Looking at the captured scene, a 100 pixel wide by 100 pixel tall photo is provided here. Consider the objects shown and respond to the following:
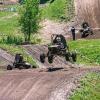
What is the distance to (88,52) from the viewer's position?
48.8 meters

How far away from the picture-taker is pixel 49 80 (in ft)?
92.7

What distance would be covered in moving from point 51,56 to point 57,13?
40104mm

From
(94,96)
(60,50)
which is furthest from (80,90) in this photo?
(60,50)

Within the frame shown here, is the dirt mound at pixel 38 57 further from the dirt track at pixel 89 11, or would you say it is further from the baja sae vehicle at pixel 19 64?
the dirt track at pixel 89 11

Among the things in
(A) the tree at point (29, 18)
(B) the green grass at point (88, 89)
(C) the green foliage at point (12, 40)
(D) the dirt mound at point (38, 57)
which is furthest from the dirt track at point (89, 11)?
(B) the green grass at point (88, 89)

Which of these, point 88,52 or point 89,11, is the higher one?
point 89,11

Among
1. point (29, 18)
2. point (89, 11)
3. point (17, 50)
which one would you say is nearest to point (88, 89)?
point (17, 50)

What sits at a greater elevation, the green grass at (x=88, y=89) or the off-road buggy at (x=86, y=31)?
the off-road buggy at (x=86, y=31)

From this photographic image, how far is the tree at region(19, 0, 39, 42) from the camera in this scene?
210 feet

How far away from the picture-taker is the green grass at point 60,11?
74644 millimetres

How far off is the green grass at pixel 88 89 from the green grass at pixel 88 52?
57.8ft

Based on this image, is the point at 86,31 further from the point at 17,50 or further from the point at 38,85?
the point at 38,85

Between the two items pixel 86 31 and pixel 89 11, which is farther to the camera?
pixel 89 11

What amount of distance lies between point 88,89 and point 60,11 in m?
50.6
